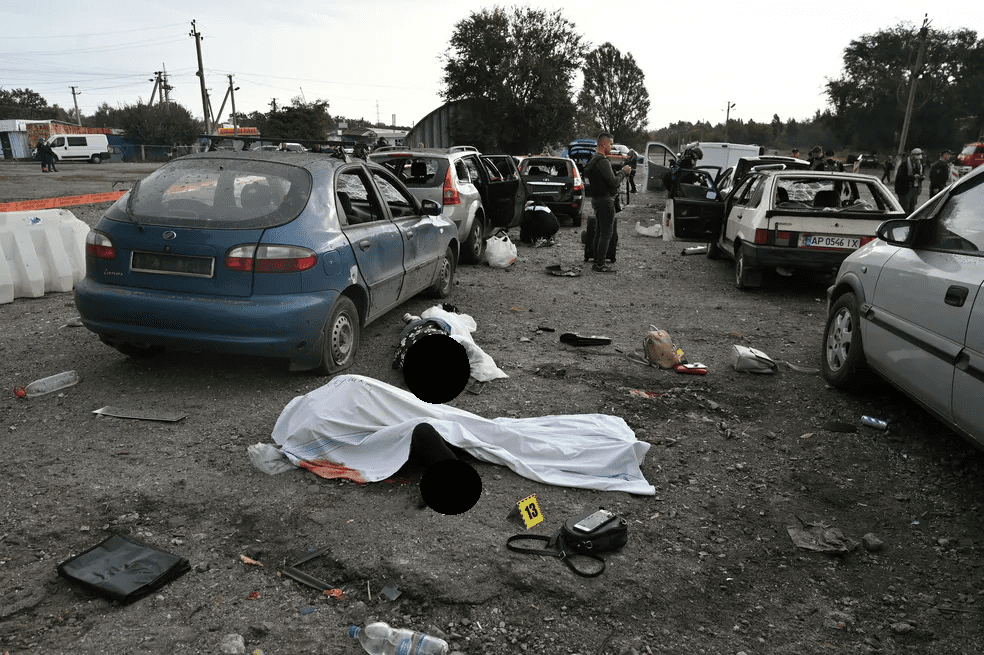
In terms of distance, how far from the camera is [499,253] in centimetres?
1101

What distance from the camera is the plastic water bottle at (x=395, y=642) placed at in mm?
2402

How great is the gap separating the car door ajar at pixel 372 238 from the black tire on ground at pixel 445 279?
154cm

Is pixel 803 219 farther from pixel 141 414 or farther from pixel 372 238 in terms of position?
pixel 141 414

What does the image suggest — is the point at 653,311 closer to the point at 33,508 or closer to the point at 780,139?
the point at 33,508

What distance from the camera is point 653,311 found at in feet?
26.9

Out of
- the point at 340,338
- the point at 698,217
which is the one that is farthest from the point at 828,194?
the point at 340,338

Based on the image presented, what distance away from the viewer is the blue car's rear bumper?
463 cm

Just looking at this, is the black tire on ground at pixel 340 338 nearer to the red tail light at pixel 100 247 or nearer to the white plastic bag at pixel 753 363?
the red tail light at pixel 100 247

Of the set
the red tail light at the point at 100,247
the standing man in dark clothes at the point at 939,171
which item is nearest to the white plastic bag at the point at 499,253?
the red tail light at the point at 100,247

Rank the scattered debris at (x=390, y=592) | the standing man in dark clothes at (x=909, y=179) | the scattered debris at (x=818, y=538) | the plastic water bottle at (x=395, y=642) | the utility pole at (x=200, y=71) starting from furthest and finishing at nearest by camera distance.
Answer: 1. the utility pole at (x=200, y=71)
2. the standing man in dark clothes at (x=909, y=179)
3. the scattered debris at (x=818, y=538)
4. the scattered debris at (x=390, y=592)
5. the plastic water bottle at (x=395, y=642)

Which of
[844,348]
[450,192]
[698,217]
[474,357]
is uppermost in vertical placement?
[450,192]

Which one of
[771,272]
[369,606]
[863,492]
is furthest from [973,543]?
[771,272]

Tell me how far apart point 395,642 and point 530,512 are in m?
1.05

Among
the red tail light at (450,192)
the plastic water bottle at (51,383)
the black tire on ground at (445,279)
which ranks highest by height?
the red tail light at (450,192)
